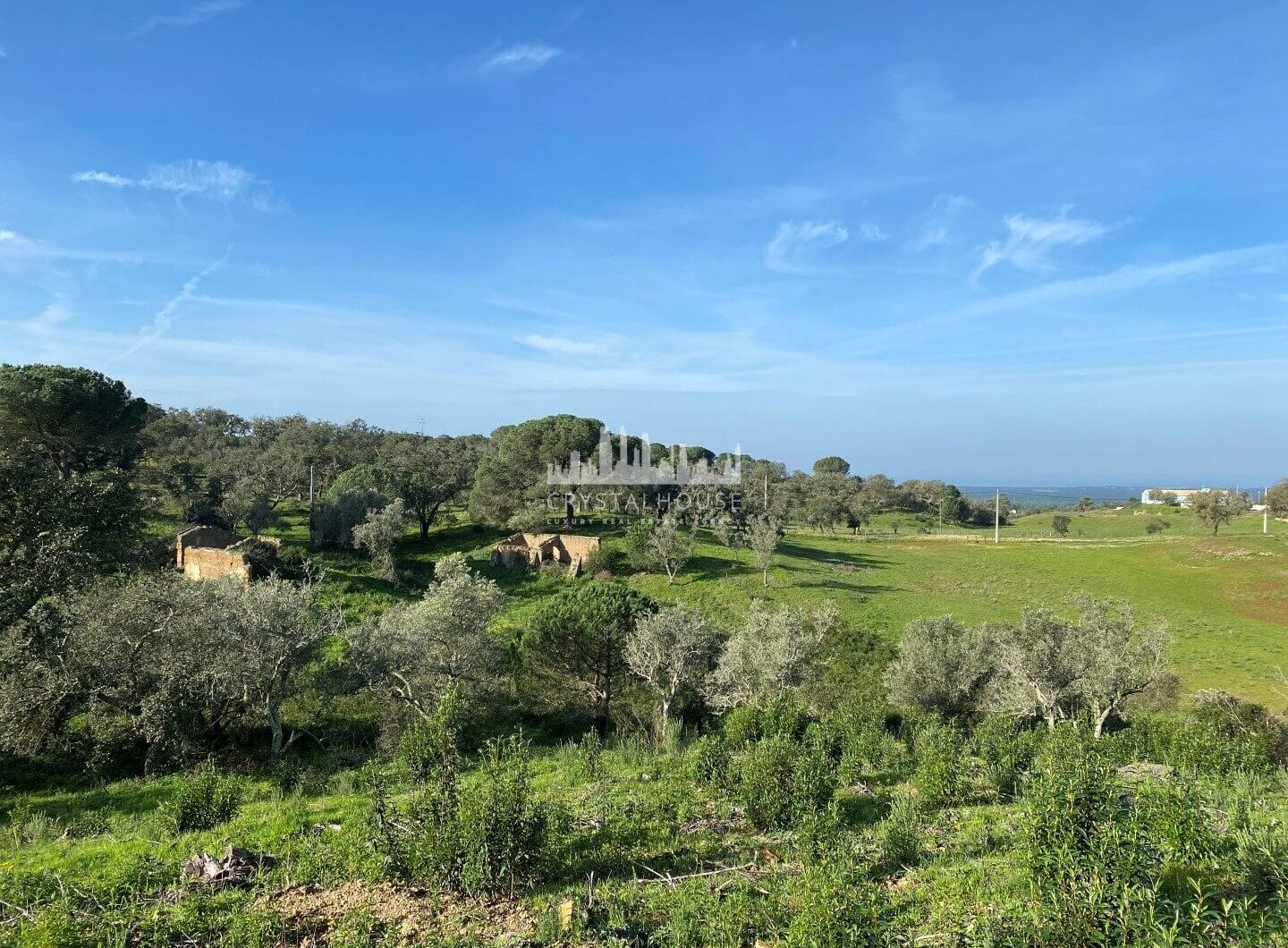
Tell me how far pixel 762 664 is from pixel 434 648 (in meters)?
10.9

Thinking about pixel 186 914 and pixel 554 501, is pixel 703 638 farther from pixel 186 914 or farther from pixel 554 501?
pixel 554 501

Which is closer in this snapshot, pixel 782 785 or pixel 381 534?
pixel 782 785

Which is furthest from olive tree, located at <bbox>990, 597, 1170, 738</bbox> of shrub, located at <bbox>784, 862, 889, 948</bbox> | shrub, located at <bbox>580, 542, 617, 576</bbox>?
shrub, located at <bbox>580, 542, 617, 576</bbox>

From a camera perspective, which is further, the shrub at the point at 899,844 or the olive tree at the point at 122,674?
the olive tree at the point at 122,674

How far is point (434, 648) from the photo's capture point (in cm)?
2020

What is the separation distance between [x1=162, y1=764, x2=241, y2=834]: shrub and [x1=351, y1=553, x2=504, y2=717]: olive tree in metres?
6.76

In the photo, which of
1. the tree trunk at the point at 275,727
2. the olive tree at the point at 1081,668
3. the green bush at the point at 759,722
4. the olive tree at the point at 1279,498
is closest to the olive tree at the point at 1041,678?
the olive tree at the point at 1081,668

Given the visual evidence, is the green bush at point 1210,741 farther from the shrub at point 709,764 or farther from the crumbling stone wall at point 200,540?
the crumbling stone wall at point 200,540

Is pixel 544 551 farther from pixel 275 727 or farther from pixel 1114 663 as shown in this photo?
pixel 1114 663

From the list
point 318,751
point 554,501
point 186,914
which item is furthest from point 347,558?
point 186,914

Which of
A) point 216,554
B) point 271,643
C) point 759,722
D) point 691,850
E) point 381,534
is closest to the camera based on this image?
point 691,850

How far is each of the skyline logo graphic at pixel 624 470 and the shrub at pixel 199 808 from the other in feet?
145

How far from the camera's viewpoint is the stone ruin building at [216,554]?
109ft

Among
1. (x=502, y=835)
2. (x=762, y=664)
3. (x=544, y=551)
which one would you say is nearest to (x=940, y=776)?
(x=502, y=835)
